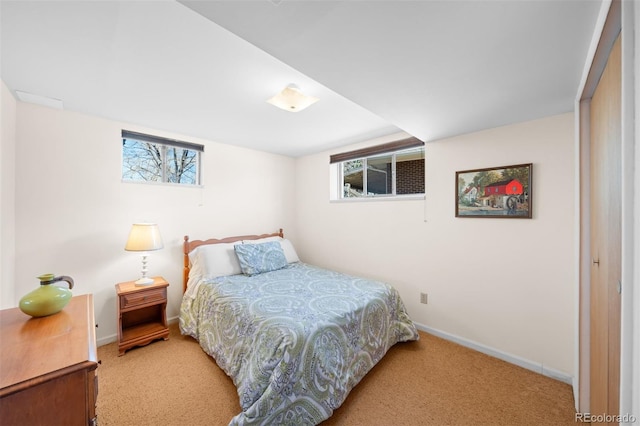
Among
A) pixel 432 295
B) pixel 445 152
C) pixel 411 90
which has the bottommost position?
pixel 432 295

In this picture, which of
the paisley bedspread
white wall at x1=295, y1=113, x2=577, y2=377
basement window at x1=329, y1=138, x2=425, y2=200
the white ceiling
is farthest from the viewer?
basement window at x1=329, y1=138, x2=425, y2=200

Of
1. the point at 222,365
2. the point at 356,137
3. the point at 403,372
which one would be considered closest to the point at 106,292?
the point at 222,365

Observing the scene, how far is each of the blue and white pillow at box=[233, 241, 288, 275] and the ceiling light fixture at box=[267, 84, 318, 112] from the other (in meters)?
1.72

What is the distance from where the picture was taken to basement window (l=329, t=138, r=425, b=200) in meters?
2.89

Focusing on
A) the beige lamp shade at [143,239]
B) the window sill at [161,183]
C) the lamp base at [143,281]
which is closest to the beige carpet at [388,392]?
the lamp base at [143,281]

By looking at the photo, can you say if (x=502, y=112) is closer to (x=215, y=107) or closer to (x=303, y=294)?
(x=303, y=294)

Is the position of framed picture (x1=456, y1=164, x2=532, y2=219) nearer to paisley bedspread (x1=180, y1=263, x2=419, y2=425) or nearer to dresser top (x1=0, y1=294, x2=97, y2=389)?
paisley bedspread (x1=180, y1=263, x2=419, y2=425)

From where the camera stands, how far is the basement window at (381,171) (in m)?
2.89

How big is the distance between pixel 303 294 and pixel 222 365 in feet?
2.81

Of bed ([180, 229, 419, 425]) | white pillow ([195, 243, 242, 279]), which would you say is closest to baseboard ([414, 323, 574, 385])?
bed ([180, 229, 419, 425])

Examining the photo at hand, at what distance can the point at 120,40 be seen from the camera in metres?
1.33

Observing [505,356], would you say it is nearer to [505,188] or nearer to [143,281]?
[505,188]

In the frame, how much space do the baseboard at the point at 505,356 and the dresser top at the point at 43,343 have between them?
2.82 metres

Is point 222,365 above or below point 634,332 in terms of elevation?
below
